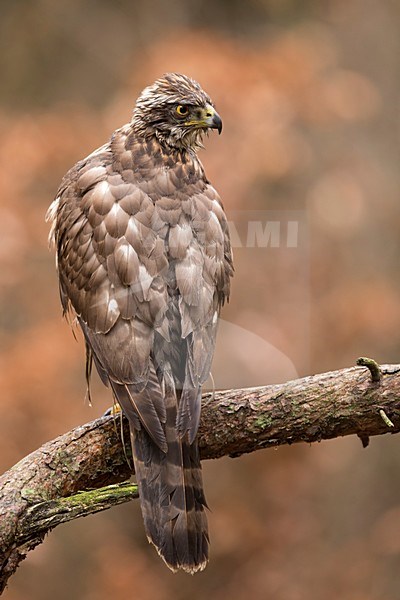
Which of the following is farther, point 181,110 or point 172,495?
point 181,110

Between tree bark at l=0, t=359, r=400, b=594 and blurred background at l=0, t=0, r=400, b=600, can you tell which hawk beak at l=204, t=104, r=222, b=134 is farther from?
blurred background at l=0, t=0, r=400, b=600

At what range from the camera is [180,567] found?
2.32 metres

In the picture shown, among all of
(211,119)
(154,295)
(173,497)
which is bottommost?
(173,497)

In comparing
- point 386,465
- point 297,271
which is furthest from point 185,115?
point 386,465

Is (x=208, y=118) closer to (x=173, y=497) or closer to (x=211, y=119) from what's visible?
(x=211, y=119)

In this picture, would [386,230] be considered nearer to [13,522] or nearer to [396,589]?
[396,589]

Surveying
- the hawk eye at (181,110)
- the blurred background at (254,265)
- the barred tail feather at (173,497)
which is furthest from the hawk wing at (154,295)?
the blurred background at (254,265)

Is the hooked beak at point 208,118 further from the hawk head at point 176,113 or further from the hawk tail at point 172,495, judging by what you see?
the hawk tail at point 172,495

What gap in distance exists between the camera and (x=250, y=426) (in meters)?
2.58

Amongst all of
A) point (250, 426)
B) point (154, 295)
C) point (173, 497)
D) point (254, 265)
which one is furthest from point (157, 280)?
point (254, 265)

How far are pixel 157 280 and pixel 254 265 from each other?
5.05 feet

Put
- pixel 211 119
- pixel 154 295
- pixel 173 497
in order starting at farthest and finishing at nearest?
pixel 211 119 → pixel 154 295 → pixel 173 497

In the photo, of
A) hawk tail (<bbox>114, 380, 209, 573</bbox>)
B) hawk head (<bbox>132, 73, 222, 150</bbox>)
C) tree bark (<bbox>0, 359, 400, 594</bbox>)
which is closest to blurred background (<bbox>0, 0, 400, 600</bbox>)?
hawk head (<bbox>132, 73, 222, 150</bbox>)

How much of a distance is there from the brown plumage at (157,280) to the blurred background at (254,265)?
1.33 metres
